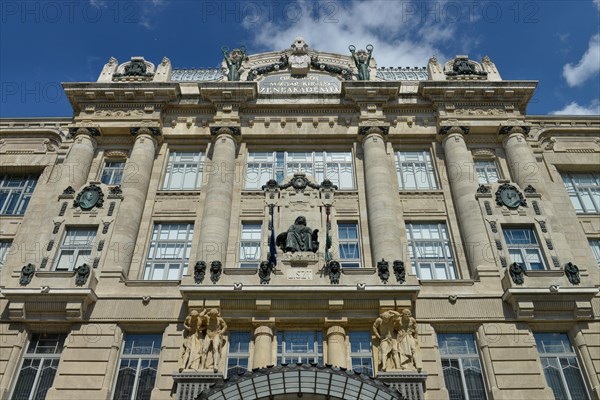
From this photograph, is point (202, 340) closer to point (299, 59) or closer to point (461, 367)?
point (461, 367)

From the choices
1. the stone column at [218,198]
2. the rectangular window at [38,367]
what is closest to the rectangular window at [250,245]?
the stone column at [218,198]

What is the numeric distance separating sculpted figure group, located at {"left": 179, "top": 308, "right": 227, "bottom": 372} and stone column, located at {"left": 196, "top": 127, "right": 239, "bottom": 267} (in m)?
2.74

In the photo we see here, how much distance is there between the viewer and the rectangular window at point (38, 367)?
1967 centimetres

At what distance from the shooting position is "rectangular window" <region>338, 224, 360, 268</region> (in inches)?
920

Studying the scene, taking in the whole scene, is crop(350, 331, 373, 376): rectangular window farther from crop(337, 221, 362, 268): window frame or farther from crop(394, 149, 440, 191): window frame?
crop(394, 149, 440, 191): window frame

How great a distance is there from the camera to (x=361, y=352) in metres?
20.2

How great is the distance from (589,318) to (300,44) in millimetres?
20905

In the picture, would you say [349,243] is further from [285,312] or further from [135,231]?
[135,231]

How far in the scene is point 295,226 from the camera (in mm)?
22828

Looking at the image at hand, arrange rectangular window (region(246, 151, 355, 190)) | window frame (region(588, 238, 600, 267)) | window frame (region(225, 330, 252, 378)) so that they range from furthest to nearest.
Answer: rectangular window (region(246, 151, 355, 190)) → window frame (region(588, 238, 600, 267)) → window frame (region(225, 330, 252, 378))

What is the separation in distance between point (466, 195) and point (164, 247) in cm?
1379

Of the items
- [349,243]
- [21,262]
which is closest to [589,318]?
[349,243]

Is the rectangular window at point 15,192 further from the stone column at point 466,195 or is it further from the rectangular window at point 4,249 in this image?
the stone column at point 466,195

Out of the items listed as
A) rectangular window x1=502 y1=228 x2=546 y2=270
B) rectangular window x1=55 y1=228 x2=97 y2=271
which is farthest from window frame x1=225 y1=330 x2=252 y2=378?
rectangular window x1=502 y1=228 x2=546 y2=270
